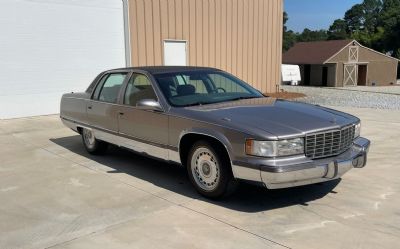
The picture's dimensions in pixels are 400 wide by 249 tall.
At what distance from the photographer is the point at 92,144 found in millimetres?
7383

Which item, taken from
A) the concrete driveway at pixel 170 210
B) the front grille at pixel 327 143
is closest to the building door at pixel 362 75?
the concrete driveway at pixel 170 210

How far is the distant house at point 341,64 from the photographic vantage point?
45750mm

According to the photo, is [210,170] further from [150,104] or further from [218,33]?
[218,33]

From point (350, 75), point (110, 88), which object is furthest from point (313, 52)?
point (110, 88)

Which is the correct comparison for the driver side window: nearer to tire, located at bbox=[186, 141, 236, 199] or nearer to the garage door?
tire, located at bbox=[186, 141, 236, 199]

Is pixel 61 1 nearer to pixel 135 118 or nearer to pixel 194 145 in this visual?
pixel 135 118

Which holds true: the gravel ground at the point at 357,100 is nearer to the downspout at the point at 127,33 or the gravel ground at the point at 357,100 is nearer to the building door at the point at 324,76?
the downspout at the point at 127,33

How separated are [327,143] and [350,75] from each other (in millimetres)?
44913

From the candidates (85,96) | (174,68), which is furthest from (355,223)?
(85,96)

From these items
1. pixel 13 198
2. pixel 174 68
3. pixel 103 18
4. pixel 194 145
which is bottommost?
pixel 13 198

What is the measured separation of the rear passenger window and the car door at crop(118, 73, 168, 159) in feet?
0.91

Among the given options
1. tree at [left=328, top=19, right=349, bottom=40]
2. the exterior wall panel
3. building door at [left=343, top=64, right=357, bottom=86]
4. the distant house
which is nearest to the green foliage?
tree at [left=328, top=19, right=349, bottom=40]

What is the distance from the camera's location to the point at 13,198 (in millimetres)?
5328

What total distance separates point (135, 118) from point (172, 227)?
2.11 metres
